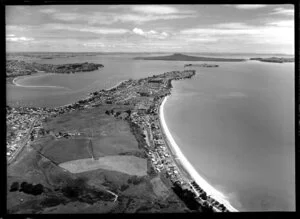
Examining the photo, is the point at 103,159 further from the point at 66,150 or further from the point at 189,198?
the point at 189,198

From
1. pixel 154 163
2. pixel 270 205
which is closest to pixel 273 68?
pixel 270 205

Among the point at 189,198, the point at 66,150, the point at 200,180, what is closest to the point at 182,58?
the point at 200,180

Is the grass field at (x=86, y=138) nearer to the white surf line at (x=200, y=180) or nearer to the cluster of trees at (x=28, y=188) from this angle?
the cluster of trees at (x=28, y=188)

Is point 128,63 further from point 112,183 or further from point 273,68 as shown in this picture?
point 273,68

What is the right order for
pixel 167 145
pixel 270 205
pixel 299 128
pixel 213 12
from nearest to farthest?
pixel 299 128 < pixel 270 205 < pixel 213 12 < pixel 167 145

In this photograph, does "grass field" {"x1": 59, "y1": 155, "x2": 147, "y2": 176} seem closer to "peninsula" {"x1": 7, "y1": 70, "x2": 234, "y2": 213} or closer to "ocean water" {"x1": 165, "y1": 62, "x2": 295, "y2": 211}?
"peninsula" {"x1": 7, "y1": 70, "x2": 234, "y2": 213}

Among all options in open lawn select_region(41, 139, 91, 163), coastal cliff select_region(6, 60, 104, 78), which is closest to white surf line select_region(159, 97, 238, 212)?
open lawn select_region(41, 139, 91, 163)
